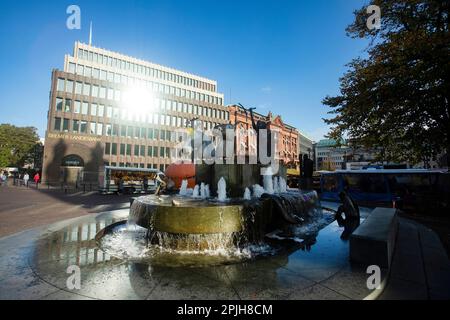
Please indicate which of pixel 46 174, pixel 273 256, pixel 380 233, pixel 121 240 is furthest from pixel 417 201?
pixel 46 174

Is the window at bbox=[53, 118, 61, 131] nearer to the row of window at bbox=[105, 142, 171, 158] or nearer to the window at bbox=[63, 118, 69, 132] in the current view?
the window at bbox=[63, 118, 69, 132]

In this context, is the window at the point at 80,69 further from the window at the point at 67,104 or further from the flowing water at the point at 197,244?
the flowing water at the point at 197,244

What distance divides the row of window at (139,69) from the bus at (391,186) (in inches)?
1904

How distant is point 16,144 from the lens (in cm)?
5819

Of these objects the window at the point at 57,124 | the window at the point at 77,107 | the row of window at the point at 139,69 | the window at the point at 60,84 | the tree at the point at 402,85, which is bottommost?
the tree at the point at 402,85

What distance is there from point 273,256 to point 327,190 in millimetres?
15737

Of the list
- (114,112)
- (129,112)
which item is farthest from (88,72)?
(129,112)

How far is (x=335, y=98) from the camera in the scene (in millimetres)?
13523

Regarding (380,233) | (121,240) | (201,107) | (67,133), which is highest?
(201,107)

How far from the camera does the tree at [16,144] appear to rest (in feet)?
178

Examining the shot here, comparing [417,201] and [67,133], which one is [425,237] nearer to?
[417,201]

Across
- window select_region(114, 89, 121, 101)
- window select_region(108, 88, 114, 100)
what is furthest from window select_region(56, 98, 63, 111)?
window select_region(114, 89, 121, 101)

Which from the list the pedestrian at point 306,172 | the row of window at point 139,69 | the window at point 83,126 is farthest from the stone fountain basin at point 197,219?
the row of window at point 139,69

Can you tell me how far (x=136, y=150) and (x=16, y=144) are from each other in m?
35.5
